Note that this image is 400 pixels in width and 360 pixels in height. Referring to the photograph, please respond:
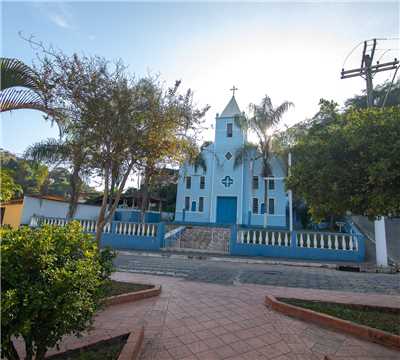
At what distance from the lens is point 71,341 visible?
3148 millimetres

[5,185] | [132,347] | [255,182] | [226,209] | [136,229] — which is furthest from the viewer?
[255,182]

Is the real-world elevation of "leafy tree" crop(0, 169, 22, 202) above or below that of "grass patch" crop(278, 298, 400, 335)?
above

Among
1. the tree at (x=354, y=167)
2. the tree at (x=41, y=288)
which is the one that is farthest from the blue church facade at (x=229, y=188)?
the tree at (x=41, y=288)

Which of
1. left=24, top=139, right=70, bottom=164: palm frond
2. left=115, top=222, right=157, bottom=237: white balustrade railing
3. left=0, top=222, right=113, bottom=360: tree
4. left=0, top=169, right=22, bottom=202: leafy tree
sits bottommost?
left=0, top=222, right=113, bottom=360: tree

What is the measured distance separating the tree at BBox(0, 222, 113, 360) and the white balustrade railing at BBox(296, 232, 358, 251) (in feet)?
34.3

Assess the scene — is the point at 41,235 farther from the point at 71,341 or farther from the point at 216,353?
the point at 216,353

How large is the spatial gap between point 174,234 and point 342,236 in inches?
319

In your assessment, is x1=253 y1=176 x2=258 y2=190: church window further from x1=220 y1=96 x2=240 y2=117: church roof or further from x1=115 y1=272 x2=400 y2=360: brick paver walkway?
x1=115 y1=272 x2=400 y2=360: brick paver walkway

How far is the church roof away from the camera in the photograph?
2317cm

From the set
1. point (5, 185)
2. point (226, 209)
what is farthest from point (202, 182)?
point (5, 185)

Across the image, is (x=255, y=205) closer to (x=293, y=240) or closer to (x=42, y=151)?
(x=293, y=240)

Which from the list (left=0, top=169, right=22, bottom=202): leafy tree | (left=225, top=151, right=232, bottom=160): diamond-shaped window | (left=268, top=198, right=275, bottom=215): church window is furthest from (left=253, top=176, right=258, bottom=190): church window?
(left=0, top=169, right=22, bottom=202): leafy tree

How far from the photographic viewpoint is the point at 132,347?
2830 mm

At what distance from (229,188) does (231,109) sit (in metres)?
7.26
